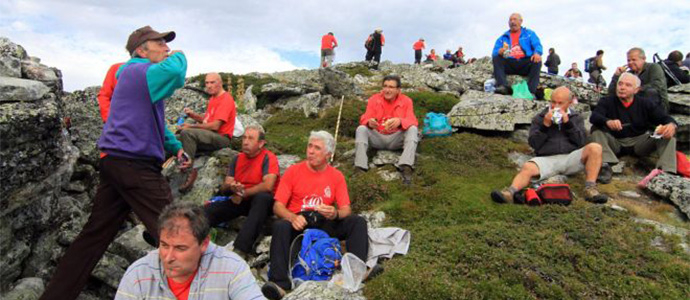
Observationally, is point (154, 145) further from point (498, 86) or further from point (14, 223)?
point (498, 86)

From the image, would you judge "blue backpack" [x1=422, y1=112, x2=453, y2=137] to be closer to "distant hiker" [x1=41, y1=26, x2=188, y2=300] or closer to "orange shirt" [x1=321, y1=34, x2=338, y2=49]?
"distant hiker" [x1=41, y1=26, x2=188, y2=300]

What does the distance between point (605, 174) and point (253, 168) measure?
25.7 feet

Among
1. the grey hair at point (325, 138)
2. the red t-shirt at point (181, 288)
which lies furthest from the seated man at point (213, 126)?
the red t-shirt at point (181, 288)

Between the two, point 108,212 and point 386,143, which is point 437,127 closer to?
point 386,143

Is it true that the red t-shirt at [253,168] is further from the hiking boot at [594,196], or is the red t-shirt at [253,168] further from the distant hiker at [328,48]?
the distant hiker at [328,48]

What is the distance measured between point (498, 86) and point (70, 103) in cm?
1345

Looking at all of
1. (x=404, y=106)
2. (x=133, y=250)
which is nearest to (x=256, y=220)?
(x=133, y=250)

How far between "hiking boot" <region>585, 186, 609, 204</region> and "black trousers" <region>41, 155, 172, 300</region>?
7884 millimetres

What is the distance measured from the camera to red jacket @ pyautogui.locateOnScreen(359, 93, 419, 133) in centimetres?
1089

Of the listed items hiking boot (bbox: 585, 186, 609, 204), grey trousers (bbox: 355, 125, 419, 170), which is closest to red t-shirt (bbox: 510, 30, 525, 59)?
grey trousers (bbox: 355, 125, 419, 170)

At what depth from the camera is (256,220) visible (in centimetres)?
759

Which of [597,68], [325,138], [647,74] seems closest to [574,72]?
[597,68]

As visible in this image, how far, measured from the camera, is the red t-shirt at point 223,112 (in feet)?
35.4

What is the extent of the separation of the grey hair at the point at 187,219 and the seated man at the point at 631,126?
9410mm
